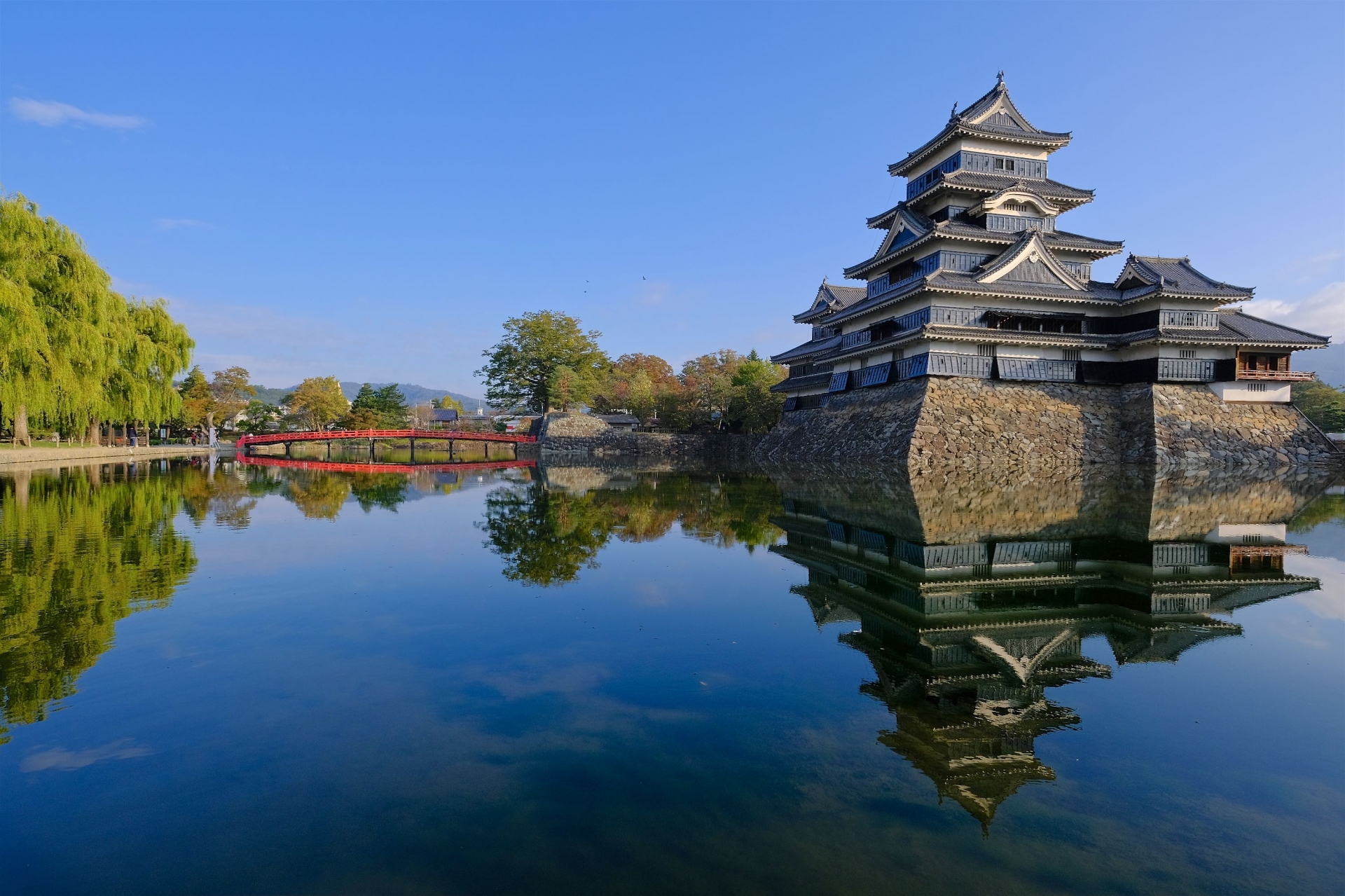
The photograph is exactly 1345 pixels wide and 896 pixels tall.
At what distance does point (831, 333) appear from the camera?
140 ft

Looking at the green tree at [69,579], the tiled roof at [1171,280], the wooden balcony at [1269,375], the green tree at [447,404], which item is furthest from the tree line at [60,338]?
the green tree at [447,404]

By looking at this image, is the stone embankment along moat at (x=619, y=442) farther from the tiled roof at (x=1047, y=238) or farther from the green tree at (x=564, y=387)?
the tiled roof at (x=1047, y=238)

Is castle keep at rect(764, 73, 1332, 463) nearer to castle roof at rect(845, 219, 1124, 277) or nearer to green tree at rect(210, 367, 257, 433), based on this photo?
castle roof at rect(845, 219, 1124, 277)

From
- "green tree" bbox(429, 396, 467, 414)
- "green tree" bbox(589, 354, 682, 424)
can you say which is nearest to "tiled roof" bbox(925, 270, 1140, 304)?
"green tree" bbox(589, 354, 682, 424)

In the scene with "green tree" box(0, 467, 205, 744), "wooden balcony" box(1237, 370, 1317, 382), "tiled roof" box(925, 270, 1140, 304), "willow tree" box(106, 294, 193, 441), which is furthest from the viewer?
"willow tree" box(106, 294, 193, 441)

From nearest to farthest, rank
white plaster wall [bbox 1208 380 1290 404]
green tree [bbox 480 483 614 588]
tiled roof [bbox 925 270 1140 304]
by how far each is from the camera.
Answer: green tree [bbox 480 483 614 588], tiled roof [bbox 925 270 1140 304], white plaster wall [bbox 1208 380 1290 404]

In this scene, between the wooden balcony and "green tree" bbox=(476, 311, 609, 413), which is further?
"green tree" bbox=(476, 311, 609, 413)

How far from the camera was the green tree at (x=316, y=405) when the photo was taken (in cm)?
7056

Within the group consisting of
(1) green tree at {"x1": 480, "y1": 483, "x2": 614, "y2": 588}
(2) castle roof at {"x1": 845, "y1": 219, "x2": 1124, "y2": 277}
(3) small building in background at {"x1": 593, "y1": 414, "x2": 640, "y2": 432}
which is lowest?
(1) green tree at {"x1": 480, "y1": 483, "x2": 614, "y2": 588}

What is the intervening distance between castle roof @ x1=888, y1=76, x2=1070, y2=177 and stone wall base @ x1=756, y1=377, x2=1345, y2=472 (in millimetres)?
12321

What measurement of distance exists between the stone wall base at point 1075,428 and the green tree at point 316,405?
60299 millimetres

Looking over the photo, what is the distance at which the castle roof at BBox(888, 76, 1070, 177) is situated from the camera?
31.9 metres

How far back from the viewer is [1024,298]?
29.4 metres

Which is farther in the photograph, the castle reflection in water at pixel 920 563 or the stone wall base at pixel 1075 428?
the stone wall base at pixel 1075 428
